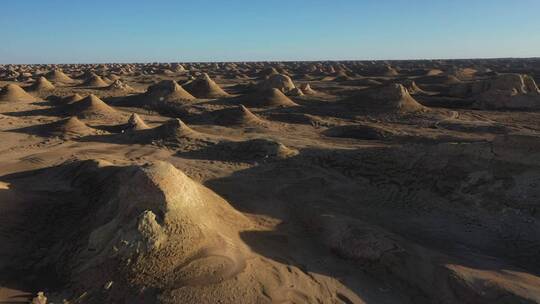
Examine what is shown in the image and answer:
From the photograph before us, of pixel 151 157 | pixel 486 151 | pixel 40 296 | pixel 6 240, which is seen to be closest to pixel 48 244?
pixel 6 240

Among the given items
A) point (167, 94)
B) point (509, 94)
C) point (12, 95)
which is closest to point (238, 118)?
point (167, 94)

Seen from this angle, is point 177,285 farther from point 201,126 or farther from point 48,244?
point 201,126

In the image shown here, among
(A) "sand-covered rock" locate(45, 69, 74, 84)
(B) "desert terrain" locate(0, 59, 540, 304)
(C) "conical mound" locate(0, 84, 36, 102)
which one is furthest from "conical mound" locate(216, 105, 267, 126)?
(A) "sand-covered rock" locate(45, 69, 74, 84)

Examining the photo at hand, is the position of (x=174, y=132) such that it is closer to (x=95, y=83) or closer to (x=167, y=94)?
(x=167, y=94)

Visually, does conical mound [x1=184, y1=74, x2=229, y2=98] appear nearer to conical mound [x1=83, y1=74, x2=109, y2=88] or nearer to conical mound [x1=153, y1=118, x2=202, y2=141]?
conical mound [x1=83, y1=74, x2=109, y2=88]

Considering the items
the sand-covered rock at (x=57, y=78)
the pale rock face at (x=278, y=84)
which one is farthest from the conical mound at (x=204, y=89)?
the sand-covered rock at (x=57, y=78)

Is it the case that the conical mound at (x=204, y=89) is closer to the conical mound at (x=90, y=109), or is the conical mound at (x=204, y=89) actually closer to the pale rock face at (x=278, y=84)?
the pale rock face at (x=278, y=84)
